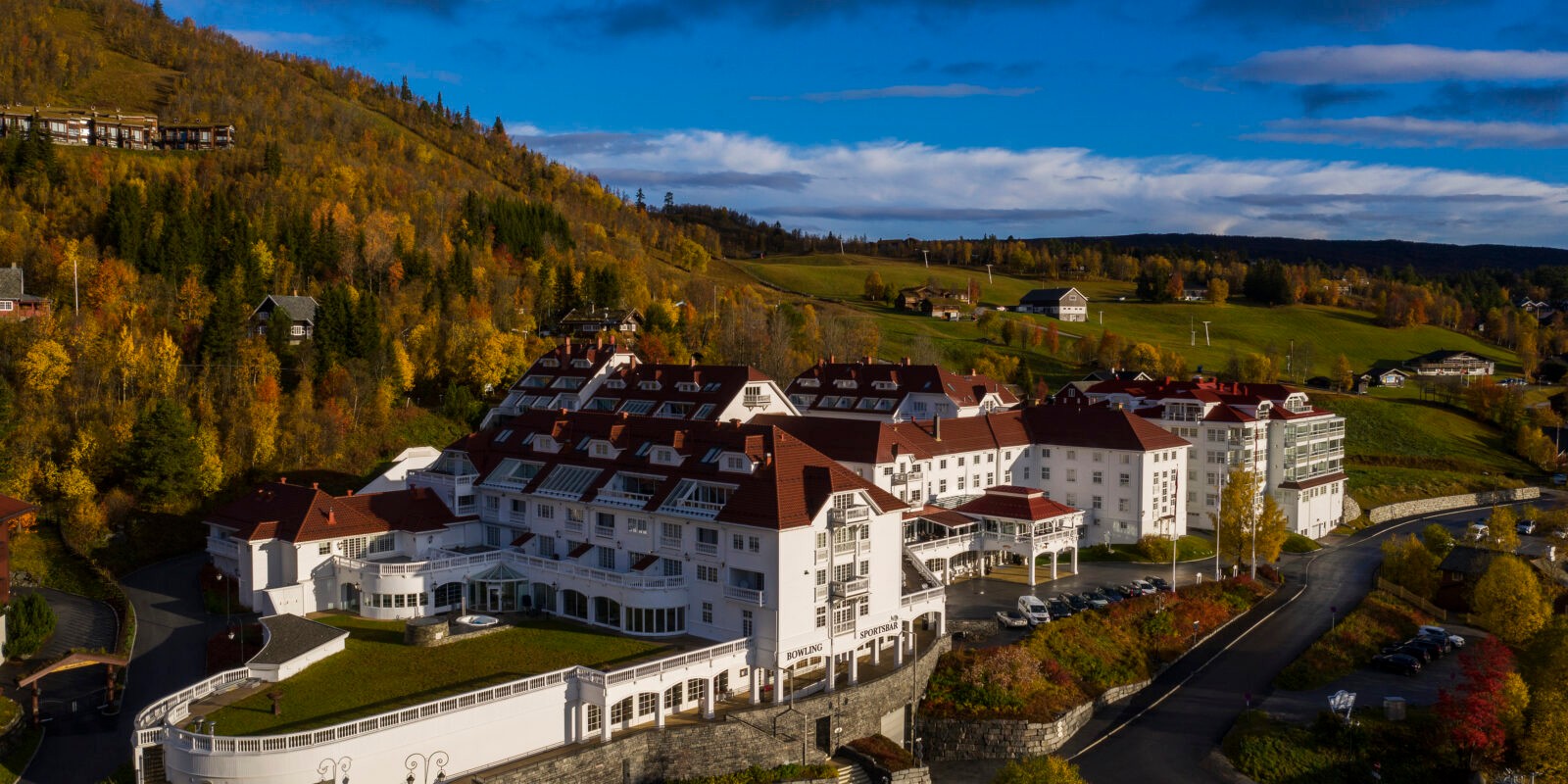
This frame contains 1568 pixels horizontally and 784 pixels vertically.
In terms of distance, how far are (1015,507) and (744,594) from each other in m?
22.5

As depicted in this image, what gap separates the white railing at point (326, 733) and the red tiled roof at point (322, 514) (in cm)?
1588

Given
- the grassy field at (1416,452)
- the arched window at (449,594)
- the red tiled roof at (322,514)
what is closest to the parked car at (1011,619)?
the arched window at (449,594)

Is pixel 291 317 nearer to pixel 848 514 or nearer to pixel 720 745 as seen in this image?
pixel 848 514

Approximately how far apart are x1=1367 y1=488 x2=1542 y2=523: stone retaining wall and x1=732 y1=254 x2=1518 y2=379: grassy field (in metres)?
43.4

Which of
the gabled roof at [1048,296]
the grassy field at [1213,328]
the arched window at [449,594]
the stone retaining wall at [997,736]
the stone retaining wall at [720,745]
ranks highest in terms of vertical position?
the gabled roof at [1048,296]

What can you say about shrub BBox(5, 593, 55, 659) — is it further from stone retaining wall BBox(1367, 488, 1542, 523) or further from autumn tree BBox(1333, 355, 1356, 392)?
autumn tree BBox(1333, 355, 1356, 392)

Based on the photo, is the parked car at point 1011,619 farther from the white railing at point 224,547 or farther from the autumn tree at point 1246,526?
the white railing at point 224,547

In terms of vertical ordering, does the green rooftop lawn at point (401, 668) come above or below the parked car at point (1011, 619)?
above

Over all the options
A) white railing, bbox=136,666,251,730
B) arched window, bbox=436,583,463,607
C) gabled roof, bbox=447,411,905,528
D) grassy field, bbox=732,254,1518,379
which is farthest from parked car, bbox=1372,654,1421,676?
grassy field, bbox=732,254,1518,379

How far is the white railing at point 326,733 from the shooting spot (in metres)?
28.7

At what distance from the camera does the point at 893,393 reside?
243 ft

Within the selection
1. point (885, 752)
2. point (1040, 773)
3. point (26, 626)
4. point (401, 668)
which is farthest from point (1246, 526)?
point (26, 626)

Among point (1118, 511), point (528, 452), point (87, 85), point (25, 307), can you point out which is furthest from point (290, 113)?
point (1118, 511)

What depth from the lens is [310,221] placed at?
87.8 m
